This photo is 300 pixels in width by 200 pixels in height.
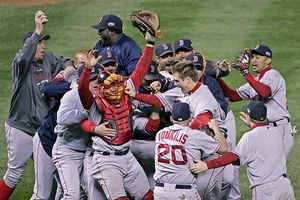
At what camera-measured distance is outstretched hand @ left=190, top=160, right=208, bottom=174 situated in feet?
30.3

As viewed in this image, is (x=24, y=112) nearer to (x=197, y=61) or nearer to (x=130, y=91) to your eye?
(x=130, y=91)

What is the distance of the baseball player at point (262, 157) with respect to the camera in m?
9.45

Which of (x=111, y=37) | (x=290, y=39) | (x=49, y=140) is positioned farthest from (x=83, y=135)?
(x=290, y=39)

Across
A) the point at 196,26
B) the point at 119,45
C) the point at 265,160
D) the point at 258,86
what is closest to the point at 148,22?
the point at 119,45

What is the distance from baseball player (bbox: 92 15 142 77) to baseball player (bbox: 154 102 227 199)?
4.35 ft

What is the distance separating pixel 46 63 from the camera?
11203 millimetres

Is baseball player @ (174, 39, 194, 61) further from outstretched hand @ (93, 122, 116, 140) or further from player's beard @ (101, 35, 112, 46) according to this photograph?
outstretched hand @ (93, 122, 116, 140)

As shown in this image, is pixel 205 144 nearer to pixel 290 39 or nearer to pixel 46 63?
pixel 46 63

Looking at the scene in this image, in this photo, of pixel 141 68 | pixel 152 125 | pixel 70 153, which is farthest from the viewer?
pixel 70 153

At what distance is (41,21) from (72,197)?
1.91m

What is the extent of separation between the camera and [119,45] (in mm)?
10609

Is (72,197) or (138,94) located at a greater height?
(138,94)

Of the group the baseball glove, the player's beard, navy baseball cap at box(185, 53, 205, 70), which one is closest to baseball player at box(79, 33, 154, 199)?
navy baseball cap at box(185, 53, 205, 70)

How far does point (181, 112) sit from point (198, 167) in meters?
0.53
